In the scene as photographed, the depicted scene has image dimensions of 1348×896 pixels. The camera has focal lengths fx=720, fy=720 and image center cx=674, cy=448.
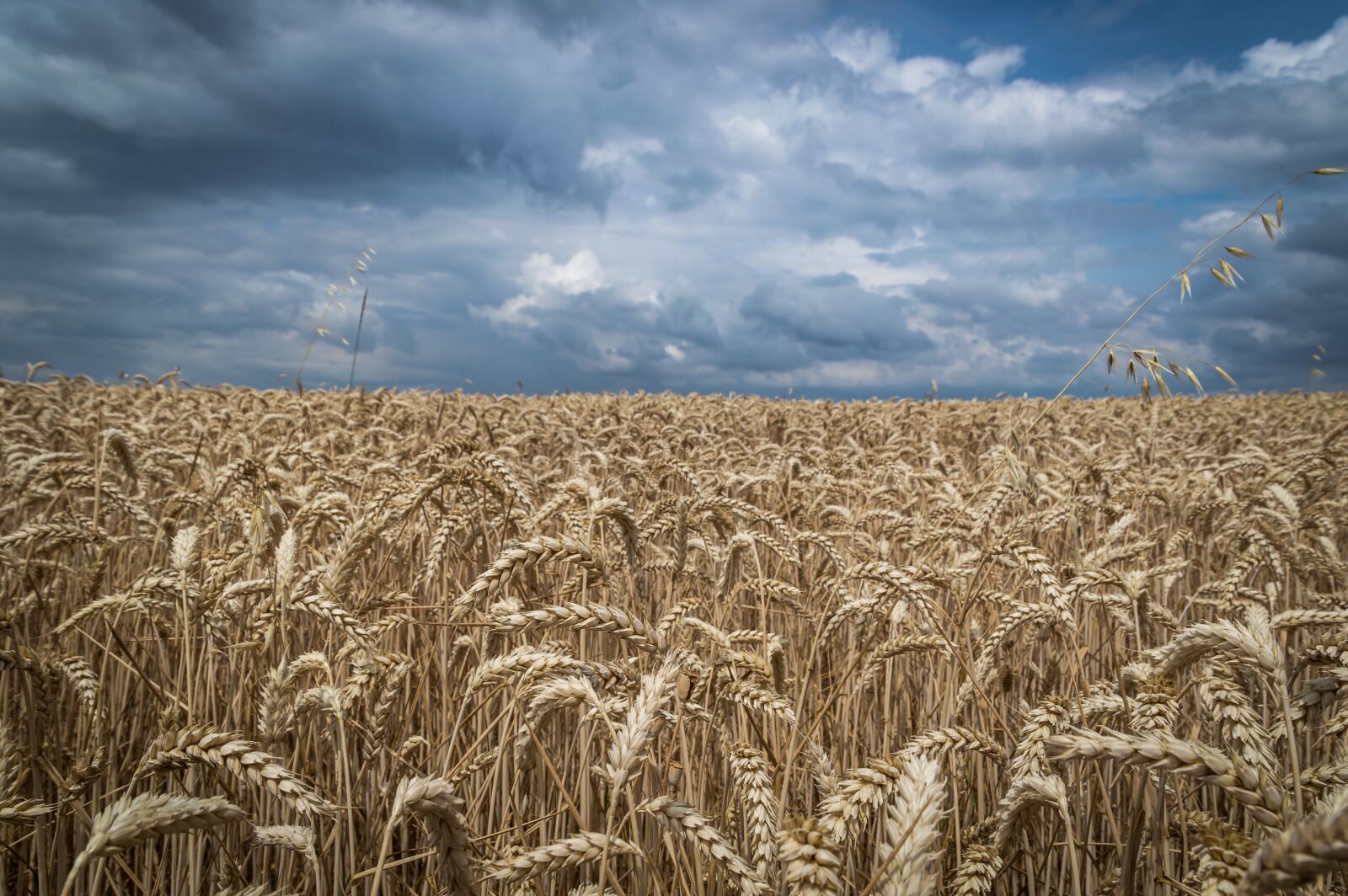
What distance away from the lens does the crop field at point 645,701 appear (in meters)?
1.16

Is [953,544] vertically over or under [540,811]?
over

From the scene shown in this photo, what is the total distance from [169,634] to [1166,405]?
20.8 meters

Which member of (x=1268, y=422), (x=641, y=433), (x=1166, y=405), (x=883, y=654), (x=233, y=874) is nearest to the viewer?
(x=233, y=874)

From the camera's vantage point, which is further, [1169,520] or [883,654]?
[1169,520]

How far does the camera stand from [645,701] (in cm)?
114

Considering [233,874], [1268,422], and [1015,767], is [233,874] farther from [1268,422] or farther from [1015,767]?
[1268,422]

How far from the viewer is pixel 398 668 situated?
1.89m

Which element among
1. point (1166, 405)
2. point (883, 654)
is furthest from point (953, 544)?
point (1166, 405)

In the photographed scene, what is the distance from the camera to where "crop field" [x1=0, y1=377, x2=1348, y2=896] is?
1164mm

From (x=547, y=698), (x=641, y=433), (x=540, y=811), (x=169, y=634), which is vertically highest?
(x=641, y=433)

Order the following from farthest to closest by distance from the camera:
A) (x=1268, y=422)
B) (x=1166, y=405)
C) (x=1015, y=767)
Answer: (x=1166, y=405) < (x=1268, y=422) < (x=1015, y=767)

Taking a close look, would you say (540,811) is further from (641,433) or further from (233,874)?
(641,433)

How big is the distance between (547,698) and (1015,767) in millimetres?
977

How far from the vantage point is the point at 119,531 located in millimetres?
4543
